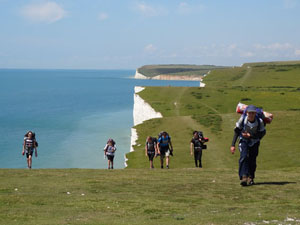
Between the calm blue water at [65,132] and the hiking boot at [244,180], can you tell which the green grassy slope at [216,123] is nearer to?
the calm blue water at [65,132]

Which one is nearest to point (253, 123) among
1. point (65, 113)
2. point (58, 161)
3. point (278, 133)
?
point (278, 133)

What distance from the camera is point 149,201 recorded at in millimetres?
12367

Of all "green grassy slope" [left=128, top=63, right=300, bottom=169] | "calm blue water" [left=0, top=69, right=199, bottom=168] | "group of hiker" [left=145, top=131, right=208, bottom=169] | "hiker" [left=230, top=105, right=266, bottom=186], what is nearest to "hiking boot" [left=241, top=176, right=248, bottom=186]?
"hiker" [left=230, top=105, right=266, bottom=186]

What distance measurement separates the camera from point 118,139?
9431cm

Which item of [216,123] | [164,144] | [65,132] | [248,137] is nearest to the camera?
[248,137]

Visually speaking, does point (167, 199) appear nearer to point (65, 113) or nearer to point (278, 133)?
point (278, 133)

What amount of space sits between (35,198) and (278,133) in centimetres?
4479

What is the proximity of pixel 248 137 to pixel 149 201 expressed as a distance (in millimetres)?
4115

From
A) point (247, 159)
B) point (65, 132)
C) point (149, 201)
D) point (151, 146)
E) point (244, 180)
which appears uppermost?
point (65, 132)

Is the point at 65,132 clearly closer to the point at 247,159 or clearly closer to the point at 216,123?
the point at 216,123

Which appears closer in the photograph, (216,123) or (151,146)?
(151,146)

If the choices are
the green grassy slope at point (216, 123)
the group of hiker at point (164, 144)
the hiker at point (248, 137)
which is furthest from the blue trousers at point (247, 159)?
the green grassy slope at point (216, 123)

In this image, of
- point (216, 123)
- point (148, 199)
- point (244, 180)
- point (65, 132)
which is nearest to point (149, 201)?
point (148, 199)

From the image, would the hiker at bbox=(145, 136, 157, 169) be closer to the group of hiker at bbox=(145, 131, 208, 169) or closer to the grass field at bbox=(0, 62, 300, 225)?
the group of hiker at bbox=(145, 131, 208, 169)
